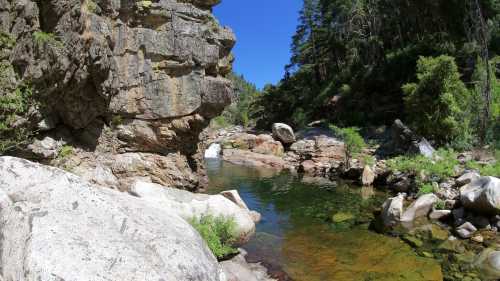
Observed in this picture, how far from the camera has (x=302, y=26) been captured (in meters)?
56.7

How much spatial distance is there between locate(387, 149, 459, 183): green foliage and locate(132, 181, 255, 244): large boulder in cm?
1025

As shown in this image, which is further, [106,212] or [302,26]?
[302,26]

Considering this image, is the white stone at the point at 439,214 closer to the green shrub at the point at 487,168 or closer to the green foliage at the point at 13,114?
the green shrub at the point at 487,168

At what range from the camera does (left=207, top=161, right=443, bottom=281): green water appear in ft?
30.1

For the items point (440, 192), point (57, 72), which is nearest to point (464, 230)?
point (440, 192)

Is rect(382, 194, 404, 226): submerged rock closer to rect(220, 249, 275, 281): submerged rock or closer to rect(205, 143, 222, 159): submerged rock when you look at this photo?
rect(220, 249, 275, 281): submerged rock

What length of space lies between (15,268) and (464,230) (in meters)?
11.6

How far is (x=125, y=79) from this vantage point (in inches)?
588

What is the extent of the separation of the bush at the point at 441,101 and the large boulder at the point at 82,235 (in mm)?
22837

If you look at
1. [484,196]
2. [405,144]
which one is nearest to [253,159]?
[405,144]

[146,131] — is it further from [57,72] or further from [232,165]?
[232,165]

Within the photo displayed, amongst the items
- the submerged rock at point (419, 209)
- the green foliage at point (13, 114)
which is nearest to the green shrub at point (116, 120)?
the green foliage at point (13, 114)

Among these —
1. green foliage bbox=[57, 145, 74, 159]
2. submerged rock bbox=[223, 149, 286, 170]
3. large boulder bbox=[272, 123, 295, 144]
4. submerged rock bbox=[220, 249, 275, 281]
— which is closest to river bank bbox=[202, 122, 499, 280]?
submerged rock bbox=[220, 249, 275, 281]

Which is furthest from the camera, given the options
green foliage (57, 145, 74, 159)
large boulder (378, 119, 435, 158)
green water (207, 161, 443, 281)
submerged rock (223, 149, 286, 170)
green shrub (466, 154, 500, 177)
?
submerged rock (223, 149, 286, 170)
